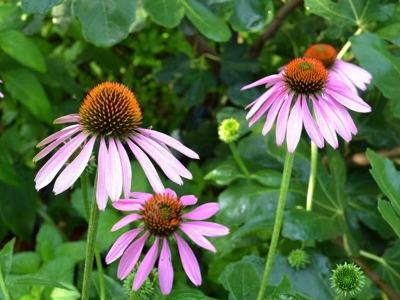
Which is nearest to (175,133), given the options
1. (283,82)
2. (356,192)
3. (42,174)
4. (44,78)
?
(44,78)

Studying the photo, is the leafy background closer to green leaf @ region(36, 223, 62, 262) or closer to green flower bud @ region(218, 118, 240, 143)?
green leaf @ region(36, 223, 62, 262)

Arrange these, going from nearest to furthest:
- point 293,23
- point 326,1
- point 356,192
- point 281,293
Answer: point 281,293, point 326,1, point 356,192, point 293,23

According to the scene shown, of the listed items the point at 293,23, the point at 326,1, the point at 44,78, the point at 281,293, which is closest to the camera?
the point at 281,293

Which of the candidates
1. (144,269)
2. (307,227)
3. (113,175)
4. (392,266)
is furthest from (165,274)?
(392,266)

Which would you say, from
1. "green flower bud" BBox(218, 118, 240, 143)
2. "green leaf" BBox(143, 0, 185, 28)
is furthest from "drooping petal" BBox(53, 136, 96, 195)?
"green leaf" BBox(143, 0, 185, 28)

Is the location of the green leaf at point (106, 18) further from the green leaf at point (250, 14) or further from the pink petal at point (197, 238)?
the pink petal at point (197, 238)

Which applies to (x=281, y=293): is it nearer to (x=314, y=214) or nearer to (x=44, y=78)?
(x=314, y=214)
